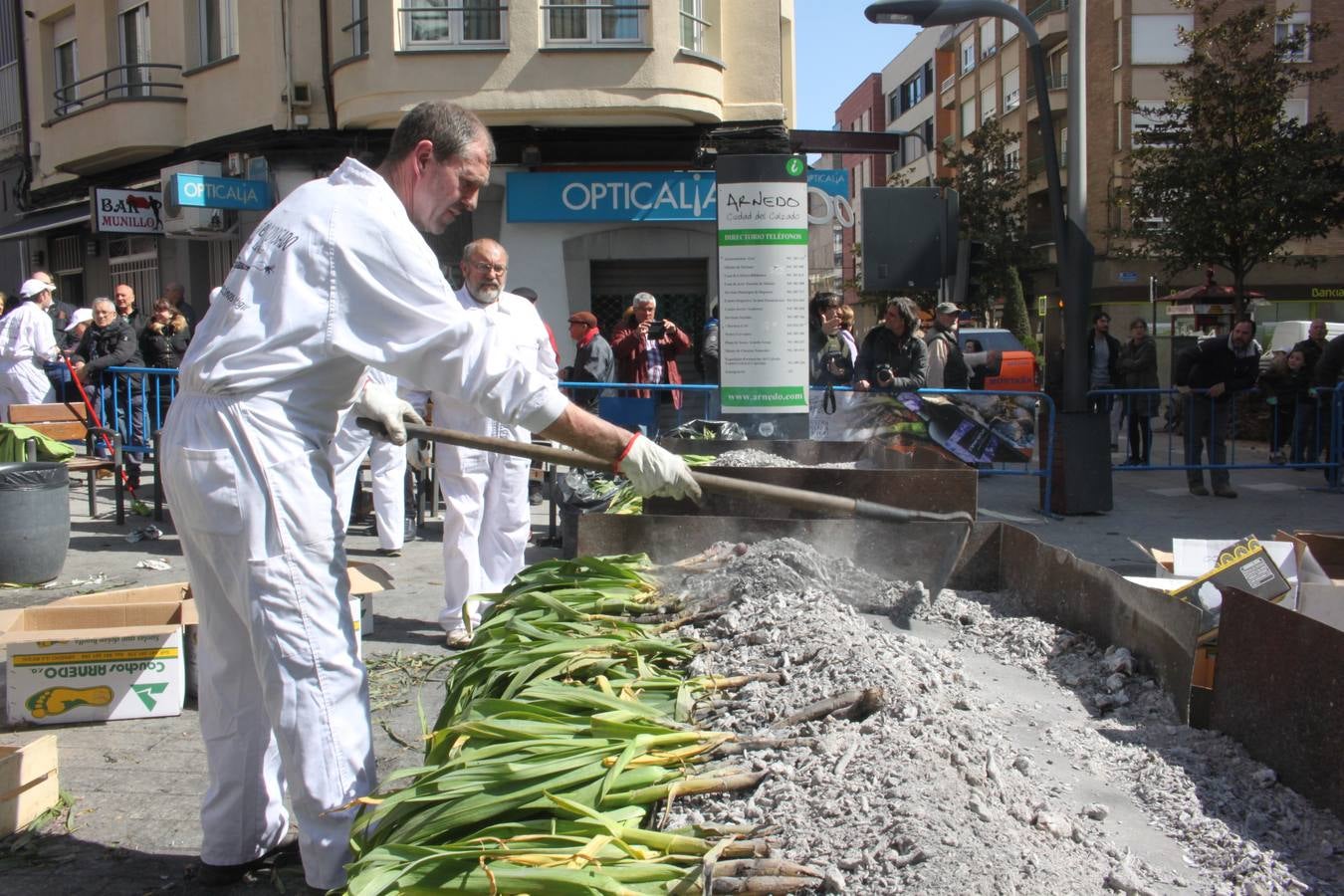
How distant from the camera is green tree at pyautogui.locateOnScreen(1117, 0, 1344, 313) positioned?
20125mm

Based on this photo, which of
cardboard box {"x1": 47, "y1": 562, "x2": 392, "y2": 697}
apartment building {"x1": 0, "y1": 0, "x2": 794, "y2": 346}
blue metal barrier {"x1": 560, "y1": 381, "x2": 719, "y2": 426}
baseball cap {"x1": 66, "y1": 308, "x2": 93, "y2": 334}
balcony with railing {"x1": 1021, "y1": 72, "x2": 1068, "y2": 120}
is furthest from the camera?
balcony with railing {"x1": 1021, "y1": 72, "x2": 1068, "y2": 120}

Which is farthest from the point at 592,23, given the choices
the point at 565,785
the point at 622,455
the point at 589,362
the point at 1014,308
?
the point at 1014,308

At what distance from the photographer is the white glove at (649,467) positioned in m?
3.26

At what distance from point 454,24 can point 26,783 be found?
1425 cm

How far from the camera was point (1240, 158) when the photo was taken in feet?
67.9

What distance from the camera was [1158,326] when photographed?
3594 cm

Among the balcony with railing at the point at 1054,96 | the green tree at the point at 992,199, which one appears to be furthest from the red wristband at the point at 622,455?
the balcony with railing at the point at 1054,96

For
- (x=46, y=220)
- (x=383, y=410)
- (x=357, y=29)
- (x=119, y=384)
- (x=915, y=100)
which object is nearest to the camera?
(x=383, y=410)

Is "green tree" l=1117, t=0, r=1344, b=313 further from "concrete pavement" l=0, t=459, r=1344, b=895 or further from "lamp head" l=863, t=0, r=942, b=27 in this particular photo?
"lamp head" l=863, t=0, r=942, b=27

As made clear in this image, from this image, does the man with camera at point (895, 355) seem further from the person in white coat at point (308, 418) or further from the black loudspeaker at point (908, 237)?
the person in white coat at point (308, 418)

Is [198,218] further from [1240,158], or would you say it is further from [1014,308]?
[1014,308]

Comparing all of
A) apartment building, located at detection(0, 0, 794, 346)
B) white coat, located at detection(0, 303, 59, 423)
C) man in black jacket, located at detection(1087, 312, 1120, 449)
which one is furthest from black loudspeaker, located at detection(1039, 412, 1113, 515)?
white coat, located at detection(0, 303, 59, 423)

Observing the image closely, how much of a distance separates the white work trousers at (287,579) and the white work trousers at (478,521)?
109 inches

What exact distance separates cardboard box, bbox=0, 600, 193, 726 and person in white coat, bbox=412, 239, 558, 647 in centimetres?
136
